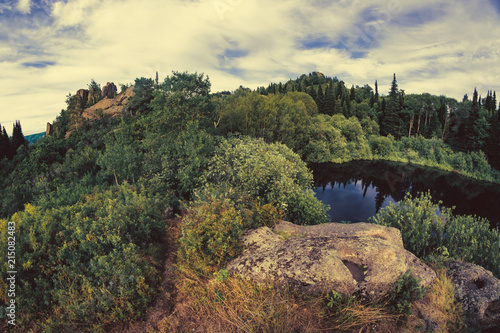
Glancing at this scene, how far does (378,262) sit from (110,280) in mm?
7783

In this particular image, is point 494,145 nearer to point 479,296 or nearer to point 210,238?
point 479,296

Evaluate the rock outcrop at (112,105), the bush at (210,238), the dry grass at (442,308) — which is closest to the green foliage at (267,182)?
the bush at (210,238)

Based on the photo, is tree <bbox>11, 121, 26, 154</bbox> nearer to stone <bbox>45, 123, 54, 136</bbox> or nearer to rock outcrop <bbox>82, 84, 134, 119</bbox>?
stone <bbox>45, 123, 54, 136</bbox>

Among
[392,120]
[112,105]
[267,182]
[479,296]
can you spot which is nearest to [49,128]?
[112,105]

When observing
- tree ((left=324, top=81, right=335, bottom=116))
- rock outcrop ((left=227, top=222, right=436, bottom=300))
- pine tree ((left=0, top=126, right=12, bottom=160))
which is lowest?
rock outcrop ((left=227, top=222, right=436, bottom=300))

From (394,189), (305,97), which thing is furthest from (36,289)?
(305,97)

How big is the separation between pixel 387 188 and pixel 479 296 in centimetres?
4611

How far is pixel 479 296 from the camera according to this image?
274 inches

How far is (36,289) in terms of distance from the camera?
7.78 metres

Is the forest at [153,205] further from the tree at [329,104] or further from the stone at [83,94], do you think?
the stone at [83,94]

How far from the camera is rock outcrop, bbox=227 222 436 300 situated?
6391mm

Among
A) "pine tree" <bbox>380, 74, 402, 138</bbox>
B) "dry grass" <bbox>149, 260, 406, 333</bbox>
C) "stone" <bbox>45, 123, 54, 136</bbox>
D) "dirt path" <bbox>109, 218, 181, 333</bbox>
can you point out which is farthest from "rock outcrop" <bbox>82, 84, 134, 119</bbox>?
"pine tree" <bbox>380, 74, 402, 138</bbox>

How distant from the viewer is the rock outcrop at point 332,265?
21.0 feet

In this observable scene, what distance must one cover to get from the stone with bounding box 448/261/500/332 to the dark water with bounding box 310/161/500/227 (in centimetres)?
2506
